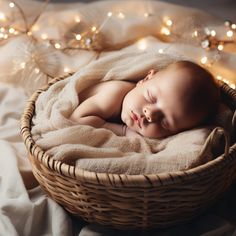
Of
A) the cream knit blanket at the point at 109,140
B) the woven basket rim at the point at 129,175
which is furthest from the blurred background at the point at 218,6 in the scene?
the woven basket rim at the point at 129,175

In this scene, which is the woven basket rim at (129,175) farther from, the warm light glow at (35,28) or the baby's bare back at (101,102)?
the warm light glow at (35,28)

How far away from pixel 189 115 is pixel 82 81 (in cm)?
31

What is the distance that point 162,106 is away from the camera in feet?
3.47

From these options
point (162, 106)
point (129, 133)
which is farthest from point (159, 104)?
point (129, 133)

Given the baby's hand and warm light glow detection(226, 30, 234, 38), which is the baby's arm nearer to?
the baby's hand

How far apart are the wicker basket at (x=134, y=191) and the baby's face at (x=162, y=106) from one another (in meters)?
0.16

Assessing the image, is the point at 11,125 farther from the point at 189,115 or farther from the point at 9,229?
the point at 189,115

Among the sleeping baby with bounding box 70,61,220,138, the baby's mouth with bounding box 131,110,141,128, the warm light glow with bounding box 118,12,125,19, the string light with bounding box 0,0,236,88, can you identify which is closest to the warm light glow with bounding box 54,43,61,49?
the string light with bounding box 0,0,236,88

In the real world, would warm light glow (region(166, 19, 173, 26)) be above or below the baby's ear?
below

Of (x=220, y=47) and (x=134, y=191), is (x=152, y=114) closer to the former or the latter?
(x=134, y=191)

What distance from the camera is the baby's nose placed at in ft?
3.44

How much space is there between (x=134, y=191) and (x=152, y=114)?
25cm

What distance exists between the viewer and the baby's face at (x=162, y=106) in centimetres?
104

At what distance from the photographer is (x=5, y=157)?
1.19 meters
